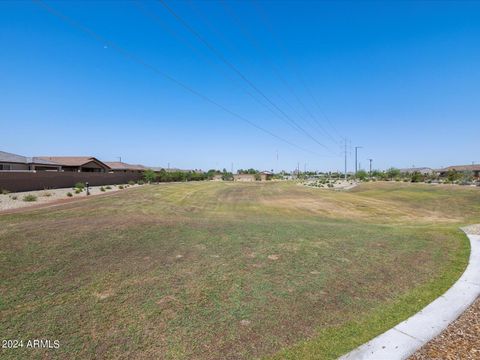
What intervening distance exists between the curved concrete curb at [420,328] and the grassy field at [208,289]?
0.15 m

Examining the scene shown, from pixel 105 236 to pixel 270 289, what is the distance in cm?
601

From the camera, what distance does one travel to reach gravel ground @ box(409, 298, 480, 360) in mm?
3086

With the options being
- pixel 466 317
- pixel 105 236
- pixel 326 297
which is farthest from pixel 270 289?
pixel 105 236

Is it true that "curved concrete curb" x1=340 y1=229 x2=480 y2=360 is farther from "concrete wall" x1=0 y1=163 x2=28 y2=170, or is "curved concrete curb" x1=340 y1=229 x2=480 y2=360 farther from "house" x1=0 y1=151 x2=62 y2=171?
"concrete wall" x1=0 y1=163 x2=28 y2=170

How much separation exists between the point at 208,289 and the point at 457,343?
3799mm

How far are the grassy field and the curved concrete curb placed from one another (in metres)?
0.15

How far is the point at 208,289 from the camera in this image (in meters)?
4.87

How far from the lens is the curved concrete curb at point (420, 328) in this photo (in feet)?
10.4

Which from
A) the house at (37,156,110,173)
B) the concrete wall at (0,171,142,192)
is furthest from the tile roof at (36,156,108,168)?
the concrete wall at (0,171,142,192)

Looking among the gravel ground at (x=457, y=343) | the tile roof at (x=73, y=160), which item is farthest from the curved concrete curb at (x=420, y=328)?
the tile roof at (x=73, y=160)

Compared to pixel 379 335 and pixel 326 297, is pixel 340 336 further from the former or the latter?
pixel 326 297

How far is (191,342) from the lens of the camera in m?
3.34

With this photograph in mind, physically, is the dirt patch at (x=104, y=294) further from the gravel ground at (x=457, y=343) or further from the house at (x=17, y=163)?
the house at (x=17, y=163)

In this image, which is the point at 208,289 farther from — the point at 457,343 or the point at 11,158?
the point at 11,158
